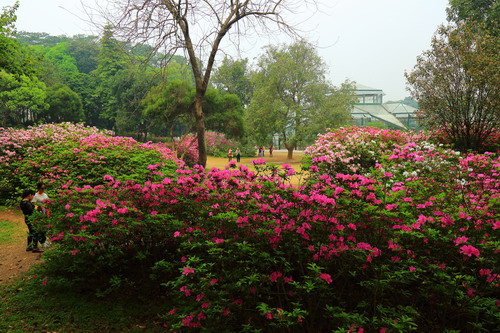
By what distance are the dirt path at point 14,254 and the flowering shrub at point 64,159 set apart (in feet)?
3.66

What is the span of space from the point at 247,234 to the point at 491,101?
1206cm

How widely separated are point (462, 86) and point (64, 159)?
13152mm

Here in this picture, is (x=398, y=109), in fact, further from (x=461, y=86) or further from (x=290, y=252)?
(x=290, y=252)

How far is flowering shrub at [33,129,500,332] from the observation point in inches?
102

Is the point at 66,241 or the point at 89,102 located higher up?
the point at 89,102

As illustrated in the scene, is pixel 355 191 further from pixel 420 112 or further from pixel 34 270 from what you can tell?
pixel 420 112

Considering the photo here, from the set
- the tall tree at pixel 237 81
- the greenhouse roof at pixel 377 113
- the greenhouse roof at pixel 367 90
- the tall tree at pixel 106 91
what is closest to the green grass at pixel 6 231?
the tall tree at pixel 106 91

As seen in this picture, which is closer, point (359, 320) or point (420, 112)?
point (359, 320)

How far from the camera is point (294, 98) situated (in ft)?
87.9

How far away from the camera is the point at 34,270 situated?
184 inches

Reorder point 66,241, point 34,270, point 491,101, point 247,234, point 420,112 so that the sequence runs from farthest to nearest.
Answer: point 420,112
point 491,101
point 34,270
point 66,241
point 247,234

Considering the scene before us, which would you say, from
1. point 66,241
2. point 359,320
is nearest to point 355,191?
point 359,320

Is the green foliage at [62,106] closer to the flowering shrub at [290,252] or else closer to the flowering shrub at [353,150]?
the flowering shrub at [353,150]

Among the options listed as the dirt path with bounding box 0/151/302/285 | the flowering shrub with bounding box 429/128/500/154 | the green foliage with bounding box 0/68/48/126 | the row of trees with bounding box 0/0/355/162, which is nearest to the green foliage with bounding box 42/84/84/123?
the row of trees with bounding box 0/0/355/162
